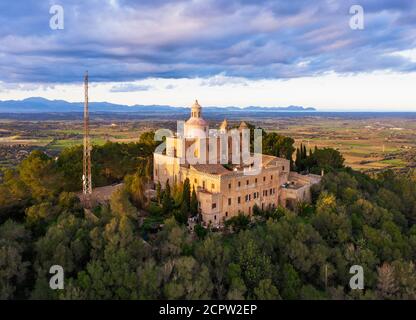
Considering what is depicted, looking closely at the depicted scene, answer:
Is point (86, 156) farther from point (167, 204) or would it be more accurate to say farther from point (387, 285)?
point (387, 285)

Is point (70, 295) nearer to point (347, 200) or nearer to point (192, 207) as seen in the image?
point (192, 207)

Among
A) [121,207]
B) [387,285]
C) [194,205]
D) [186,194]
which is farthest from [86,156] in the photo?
[387,285]

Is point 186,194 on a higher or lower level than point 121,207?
higher

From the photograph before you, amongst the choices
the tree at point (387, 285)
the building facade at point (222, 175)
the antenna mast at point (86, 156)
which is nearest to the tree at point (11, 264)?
the antenna mast at point (86, 156)

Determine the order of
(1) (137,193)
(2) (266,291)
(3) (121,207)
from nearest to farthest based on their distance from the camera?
1. (2) (266,291)
2. (3) (121,207)
3. (1) (137,193)

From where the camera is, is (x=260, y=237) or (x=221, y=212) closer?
(x=260, y=237)

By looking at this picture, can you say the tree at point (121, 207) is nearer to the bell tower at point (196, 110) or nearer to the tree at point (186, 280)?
the tree at point (186, 280)
